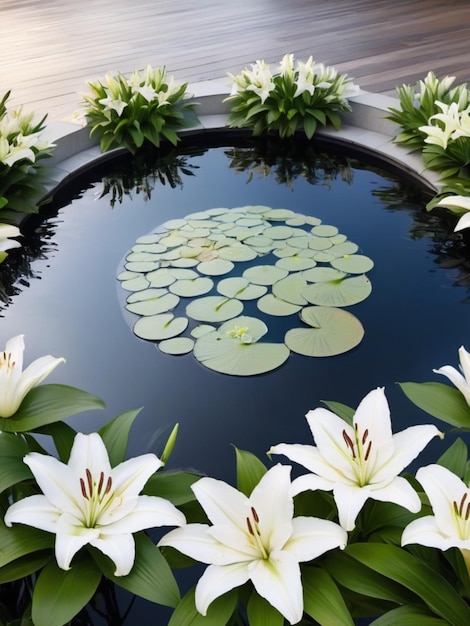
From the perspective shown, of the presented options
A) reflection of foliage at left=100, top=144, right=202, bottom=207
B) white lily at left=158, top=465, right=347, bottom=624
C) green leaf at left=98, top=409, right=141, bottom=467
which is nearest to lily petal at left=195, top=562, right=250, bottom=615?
white lily at left=158, top=465, right=347, bottom=624

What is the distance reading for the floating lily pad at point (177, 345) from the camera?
2.06 meters

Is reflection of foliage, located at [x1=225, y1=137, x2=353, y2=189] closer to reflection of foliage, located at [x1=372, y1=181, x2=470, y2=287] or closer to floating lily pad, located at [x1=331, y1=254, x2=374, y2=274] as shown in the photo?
reflection of foliage, located at [x1=372, y1=181, x2=470, y2=287]

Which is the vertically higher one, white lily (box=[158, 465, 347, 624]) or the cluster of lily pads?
the cluster of lily pads

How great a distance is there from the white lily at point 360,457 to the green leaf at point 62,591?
1.21 feet

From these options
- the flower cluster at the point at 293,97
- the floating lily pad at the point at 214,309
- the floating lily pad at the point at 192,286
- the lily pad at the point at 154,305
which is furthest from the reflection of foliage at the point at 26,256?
the flower cluster at the point at 293,97

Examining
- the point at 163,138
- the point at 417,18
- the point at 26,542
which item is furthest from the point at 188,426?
the point at 417,18

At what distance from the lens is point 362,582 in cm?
101

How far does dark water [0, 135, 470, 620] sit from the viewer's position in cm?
179

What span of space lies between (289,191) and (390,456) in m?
2.22

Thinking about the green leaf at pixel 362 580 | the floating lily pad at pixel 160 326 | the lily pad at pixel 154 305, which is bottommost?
the green leaf at pixel 362 580

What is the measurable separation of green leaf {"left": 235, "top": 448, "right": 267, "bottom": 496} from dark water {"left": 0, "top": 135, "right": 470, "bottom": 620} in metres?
0.48

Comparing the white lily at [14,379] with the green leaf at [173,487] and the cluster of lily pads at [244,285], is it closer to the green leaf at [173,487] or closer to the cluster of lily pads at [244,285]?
the green leaf at [173,487]

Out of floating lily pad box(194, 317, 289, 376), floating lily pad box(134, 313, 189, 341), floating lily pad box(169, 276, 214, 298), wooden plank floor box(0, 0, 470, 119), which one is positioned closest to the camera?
floating lily pad box(194, 317, 289, 376)

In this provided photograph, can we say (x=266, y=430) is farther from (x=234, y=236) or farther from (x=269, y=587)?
(x=234, y=236)
